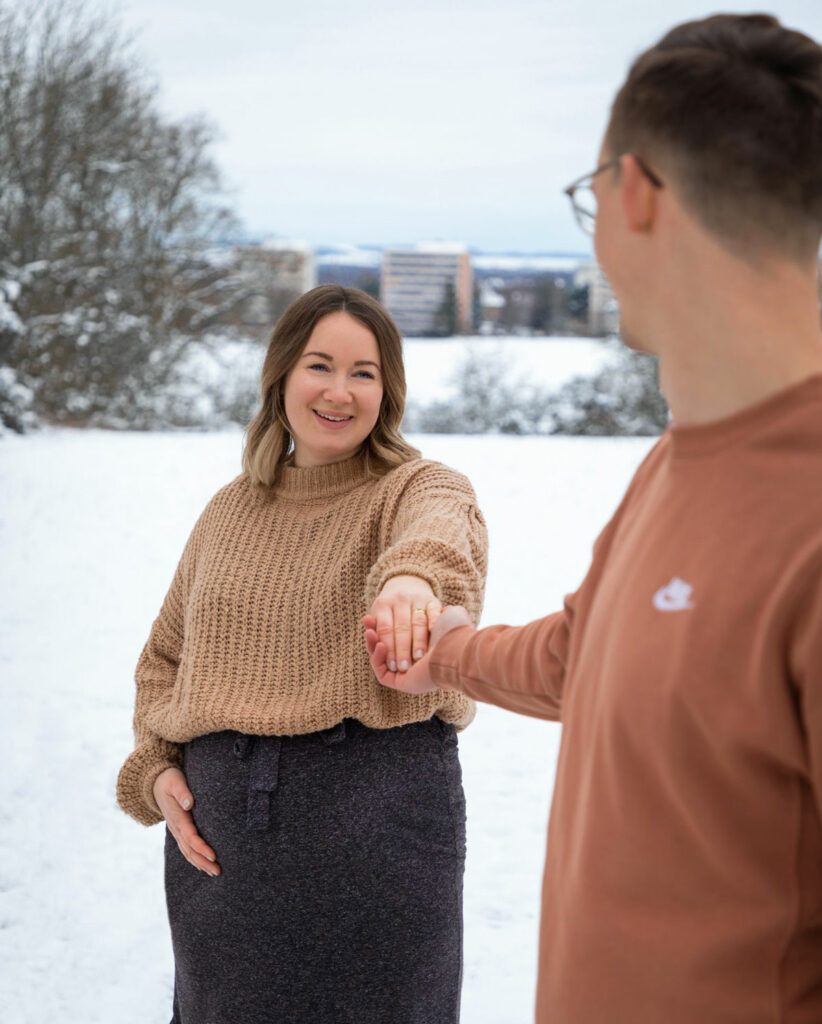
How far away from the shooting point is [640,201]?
88 cm

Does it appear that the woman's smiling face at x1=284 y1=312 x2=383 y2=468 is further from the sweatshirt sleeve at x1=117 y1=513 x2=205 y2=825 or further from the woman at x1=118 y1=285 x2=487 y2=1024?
the sweatshirt sleeve at x1=117 y1=513 x2=205 y2=825

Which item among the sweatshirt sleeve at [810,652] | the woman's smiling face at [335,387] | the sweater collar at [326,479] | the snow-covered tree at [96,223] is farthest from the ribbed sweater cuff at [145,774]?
the snow-covered tree at [96,223]

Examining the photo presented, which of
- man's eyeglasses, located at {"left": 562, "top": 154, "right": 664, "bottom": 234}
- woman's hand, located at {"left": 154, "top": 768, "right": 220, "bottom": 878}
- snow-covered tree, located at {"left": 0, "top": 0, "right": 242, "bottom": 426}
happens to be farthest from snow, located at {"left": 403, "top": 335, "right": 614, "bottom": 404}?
man's eyeglasses, located at {"left": 562, "top": 154, "right": 664, "bottom": 234}

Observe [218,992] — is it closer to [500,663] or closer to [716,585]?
[500,663]

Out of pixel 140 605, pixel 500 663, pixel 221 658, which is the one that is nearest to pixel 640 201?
pixel 500 663

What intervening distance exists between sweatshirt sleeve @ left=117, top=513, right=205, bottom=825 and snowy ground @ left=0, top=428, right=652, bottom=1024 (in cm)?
137

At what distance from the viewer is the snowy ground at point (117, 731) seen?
3.21 m

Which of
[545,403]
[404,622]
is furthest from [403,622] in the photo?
[545,403]

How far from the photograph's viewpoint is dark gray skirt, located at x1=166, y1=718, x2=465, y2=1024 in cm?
172

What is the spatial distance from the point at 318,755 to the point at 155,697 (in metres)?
0.43

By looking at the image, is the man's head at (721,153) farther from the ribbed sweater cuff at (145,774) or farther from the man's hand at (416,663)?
the ribbed sweater cuff at (145,774)

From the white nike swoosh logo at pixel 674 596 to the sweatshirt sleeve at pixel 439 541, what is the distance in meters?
0.61

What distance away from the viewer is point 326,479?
1.92 meters

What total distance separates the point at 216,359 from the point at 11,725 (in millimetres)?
12626
